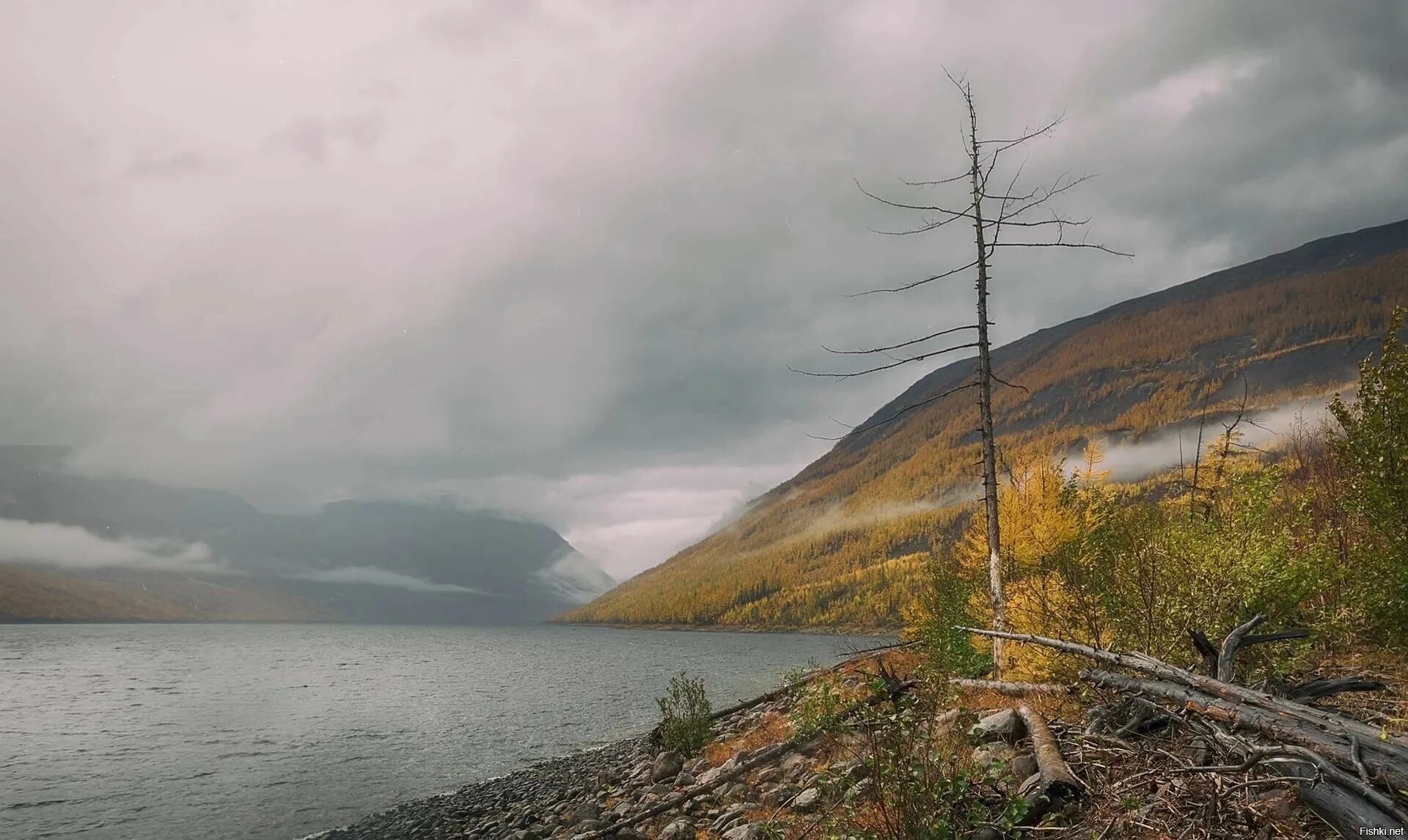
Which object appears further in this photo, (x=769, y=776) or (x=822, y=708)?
(x=769, y=776)

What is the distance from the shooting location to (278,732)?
45438 millimetres

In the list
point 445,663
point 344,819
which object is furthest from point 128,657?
point 344,819

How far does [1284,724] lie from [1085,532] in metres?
18.5

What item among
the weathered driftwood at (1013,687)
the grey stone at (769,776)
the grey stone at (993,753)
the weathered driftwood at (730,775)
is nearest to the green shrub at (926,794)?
the grey stone at (993,753)

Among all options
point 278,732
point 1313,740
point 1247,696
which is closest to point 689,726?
point 1247,696

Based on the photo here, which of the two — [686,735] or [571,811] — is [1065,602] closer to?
[686,735]

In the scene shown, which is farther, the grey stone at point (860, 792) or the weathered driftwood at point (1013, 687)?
the weathered driftwood at point (1013, 687)

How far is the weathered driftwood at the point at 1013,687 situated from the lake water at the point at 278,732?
23294 mm

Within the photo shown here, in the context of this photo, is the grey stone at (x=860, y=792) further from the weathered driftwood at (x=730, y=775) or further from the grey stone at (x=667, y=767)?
the grey stone at (x=667, y=767)

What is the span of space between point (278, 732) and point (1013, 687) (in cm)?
5012

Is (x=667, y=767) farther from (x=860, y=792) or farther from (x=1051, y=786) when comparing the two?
(x=1051, y=786)

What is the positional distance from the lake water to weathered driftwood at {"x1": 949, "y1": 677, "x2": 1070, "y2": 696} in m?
23.3

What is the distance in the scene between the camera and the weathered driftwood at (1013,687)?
→ 10875 millimetres

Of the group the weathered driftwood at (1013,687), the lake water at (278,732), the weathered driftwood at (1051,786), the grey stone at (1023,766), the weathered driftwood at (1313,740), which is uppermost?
the weathered driftwood at (1313,740)
